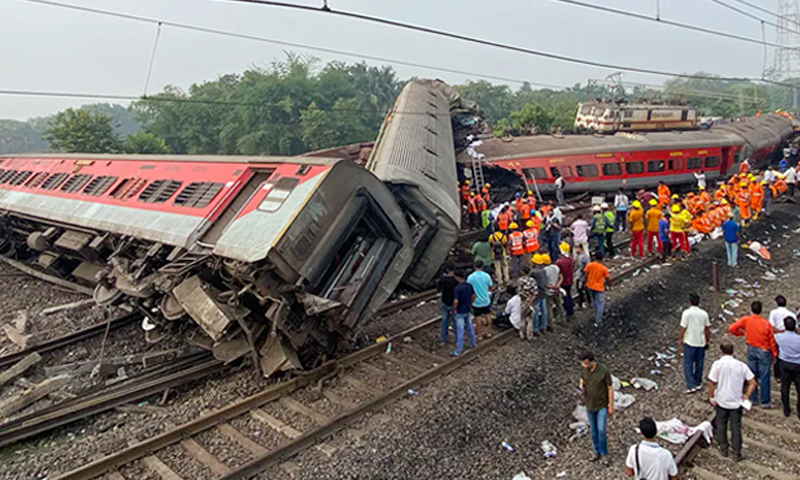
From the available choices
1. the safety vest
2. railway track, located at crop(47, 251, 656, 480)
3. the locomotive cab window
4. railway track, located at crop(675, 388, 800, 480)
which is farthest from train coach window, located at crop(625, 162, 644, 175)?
railway track, located at crop(675, 388, 800, 480)

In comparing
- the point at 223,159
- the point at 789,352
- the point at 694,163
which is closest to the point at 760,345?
the point at 789,352

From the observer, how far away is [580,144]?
19609mm

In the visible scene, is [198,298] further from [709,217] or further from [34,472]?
[709,217]

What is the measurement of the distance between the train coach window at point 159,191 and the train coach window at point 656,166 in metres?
17.4

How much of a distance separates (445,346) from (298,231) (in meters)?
3.32

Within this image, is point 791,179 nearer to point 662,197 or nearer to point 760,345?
point 662,197

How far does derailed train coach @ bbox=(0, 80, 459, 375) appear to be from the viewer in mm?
6586

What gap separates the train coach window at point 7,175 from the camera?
1569 cm

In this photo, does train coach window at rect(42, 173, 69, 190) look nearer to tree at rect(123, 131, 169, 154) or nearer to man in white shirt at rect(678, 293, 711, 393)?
man in white shirt at rect(678, 293, 711, 393)

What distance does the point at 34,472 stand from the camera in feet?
18.5

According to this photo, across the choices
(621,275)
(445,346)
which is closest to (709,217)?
(621,275)

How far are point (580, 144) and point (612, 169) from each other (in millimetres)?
1544

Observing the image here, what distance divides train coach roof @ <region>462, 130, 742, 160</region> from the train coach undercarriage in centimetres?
1224

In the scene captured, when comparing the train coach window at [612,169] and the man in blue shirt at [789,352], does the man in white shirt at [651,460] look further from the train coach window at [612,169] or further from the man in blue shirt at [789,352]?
the train coach window at [612,169]
